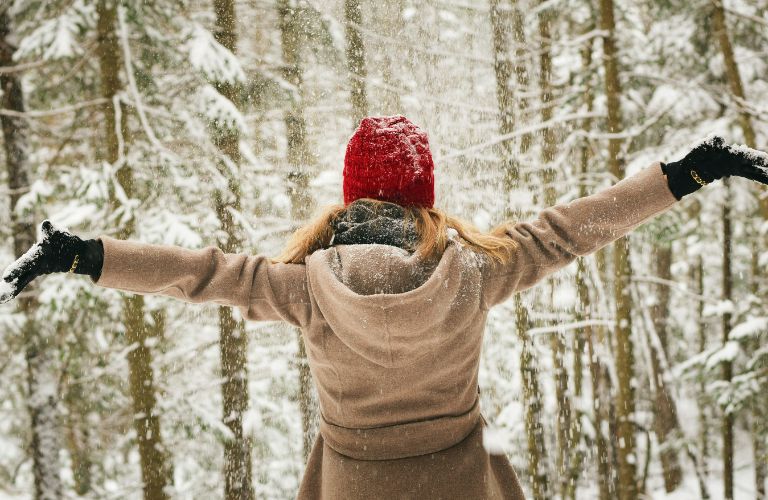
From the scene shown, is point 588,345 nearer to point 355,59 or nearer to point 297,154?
point 297,154

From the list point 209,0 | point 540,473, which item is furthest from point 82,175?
point 540,473

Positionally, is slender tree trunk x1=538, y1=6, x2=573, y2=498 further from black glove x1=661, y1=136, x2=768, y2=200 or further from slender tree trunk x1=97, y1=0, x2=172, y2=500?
black glove x1=661, y1=136, x2=768, y2=200

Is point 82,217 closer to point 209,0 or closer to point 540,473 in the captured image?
point 209,0

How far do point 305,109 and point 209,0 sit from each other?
2.23 m

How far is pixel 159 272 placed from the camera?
1.75 m

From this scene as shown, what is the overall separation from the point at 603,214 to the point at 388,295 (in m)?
0.82

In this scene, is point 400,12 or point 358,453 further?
point 400,12

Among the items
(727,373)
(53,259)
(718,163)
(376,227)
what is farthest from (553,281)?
(53,259)

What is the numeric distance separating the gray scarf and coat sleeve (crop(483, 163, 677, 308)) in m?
0.30

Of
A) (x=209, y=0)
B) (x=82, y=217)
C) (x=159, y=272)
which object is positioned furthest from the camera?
(x=209, y=0)

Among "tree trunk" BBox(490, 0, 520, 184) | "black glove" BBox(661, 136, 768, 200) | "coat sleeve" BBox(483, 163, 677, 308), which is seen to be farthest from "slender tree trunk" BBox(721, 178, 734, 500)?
"coat sleeve" BBox(483, 163, 677, 308)

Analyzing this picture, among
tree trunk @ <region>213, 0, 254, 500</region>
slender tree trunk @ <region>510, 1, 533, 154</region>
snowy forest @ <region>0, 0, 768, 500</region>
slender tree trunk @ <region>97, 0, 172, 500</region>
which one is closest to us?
slender tree trunk @ <region>97, 0, 172, 500</region>

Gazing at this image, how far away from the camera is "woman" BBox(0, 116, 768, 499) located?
1.76 meters

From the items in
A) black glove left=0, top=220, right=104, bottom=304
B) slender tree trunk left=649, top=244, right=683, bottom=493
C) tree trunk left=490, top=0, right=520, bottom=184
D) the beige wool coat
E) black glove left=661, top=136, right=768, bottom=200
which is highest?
tree trunk left=490, top=0, right=520, bottom=184
